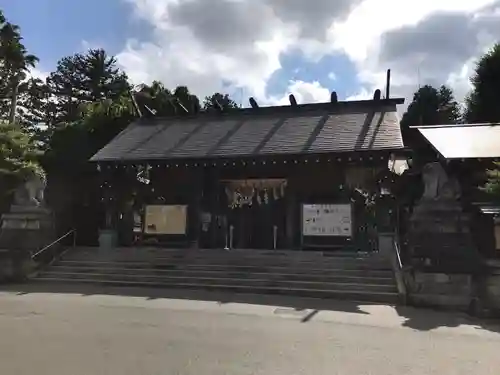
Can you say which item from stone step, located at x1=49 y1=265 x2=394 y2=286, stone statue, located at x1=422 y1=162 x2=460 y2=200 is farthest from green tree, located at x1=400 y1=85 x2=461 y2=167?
stone step, located at x1=49 y1=265 x2=394 y2=286

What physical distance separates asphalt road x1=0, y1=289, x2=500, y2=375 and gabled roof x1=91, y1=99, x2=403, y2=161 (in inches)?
265

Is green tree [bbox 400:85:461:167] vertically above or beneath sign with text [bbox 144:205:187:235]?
above

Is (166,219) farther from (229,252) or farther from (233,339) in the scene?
(233,339)

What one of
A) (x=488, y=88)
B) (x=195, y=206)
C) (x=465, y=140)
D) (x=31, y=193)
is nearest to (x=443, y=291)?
(x=465, y=140)

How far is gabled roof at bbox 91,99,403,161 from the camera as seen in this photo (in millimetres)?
15613

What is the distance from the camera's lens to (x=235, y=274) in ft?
42.3

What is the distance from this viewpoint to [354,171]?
15.9 m

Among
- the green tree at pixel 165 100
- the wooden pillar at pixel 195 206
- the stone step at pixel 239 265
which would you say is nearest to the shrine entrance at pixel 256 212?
the wooden pillar at pixel 195 206

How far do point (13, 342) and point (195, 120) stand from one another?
51.1ft

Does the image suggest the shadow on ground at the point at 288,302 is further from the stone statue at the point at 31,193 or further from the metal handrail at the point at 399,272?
the stone statue at the point at 31,193

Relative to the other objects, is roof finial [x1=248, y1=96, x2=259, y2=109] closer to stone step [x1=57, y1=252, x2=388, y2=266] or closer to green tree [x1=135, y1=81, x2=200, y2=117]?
green tree [x1=135, y1=81, x2=200, y2=117]

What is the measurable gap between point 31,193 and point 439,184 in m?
12.4

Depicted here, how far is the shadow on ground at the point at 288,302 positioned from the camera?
27.8 ft

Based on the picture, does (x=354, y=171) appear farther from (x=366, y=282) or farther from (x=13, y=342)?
(x=13, y=342)
